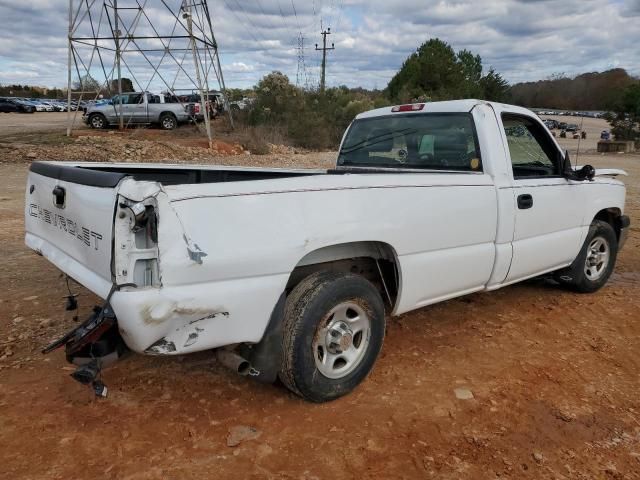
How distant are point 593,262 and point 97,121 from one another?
25596 mm

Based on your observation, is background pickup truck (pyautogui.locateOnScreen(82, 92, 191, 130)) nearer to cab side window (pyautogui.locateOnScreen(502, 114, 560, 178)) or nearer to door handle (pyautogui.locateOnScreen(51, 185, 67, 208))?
cab side window (pyautogui.locateOnScreen(502, 114, 560, 178))

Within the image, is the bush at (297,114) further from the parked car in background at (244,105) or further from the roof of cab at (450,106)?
the roof of cab at (450,106)

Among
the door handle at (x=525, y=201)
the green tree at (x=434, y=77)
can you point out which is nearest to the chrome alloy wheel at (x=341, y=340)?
the door handle at (x=525, y=201)

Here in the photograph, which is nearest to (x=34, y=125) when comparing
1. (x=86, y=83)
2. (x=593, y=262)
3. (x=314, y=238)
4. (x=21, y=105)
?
(x=86, y=83)

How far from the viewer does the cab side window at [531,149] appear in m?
4.54

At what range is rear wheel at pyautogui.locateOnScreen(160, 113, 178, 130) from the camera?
89.4 ft

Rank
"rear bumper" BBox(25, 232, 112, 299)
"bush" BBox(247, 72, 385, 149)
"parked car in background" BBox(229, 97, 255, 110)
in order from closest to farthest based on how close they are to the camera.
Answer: "rear bumper" BBox(25, 232, 112, 299) < "bush" BBox(247, 72, 385, 149) < "parked car in background" BBox(229, 97, 255, 110)

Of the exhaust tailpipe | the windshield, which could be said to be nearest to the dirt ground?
the exhaust tailpipe

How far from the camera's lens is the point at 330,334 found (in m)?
3.28

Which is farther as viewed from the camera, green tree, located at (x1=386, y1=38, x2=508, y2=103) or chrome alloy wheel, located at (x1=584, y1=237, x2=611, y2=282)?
green tree, located at (x1=386, y1=38, x2=508, y2=103)

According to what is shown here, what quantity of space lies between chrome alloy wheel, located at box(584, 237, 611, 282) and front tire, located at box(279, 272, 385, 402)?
304 centimetres

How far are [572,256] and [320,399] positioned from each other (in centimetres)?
307

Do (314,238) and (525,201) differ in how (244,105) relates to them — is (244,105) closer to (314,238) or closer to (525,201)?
(525,201)

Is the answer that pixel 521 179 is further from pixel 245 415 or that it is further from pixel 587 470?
pixel 245 415
